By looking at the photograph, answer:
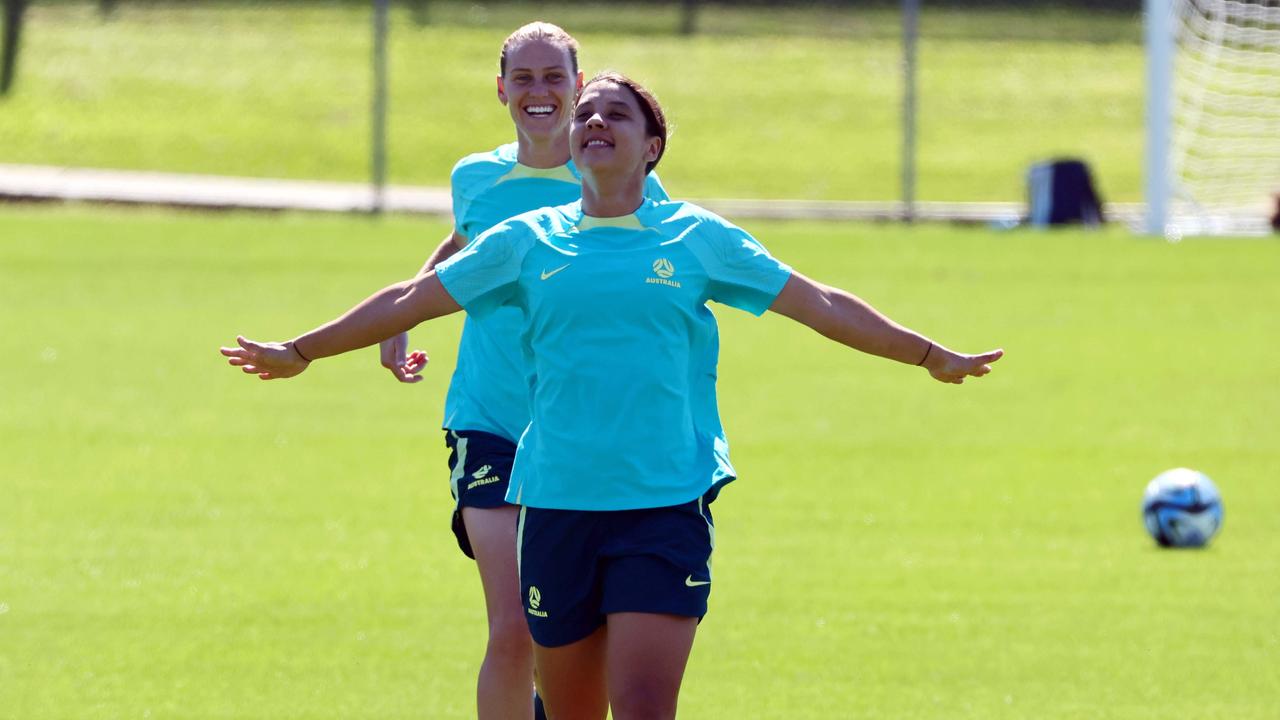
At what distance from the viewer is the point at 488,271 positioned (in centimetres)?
529

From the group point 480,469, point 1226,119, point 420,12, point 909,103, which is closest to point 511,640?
point 480,469

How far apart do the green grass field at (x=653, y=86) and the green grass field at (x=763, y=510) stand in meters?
8.76

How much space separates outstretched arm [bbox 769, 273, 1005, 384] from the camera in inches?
210

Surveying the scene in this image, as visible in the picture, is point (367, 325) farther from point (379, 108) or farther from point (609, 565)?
point (379, 108)

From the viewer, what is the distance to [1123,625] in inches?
345

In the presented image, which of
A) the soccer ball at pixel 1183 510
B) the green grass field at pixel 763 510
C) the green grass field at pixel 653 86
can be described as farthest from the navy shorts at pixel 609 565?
the green grass field at pixel 653 86

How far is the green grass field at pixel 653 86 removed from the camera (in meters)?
28.6

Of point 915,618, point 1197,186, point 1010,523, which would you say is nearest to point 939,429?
point 1010,523

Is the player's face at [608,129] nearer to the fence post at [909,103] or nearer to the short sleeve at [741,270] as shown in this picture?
the short sleeve at [741,270]

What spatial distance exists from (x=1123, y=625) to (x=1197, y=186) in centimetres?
1583

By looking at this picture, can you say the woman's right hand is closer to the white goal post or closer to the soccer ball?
the soccer ball

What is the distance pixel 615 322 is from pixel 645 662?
84 cm

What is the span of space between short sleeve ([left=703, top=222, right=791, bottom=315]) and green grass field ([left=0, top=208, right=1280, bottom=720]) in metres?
2.59

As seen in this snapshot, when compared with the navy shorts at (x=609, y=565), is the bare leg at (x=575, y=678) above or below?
below
